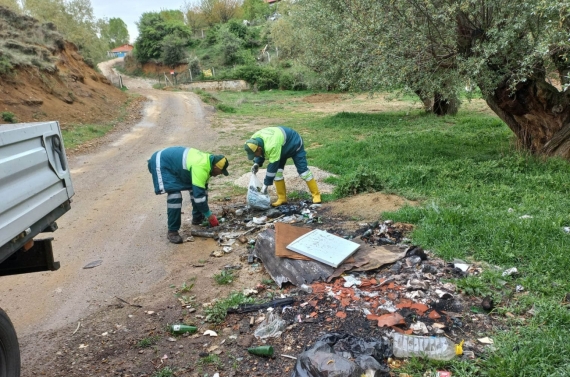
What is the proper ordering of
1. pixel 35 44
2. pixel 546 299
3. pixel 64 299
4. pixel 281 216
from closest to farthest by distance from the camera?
pixel 546 299, pixel 64 299, pixel 281 216, pixel 35 44

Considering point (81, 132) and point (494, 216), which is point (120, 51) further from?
point (494, 216)

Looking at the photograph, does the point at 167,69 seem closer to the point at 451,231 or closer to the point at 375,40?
the point at 375,40

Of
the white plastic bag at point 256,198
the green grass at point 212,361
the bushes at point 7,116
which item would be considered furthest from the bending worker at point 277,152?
the bushes at point 7,116

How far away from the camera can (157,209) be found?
25.2 ft

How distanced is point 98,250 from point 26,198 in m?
3.46

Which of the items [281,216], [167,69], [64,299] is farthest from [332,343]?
[167,69]

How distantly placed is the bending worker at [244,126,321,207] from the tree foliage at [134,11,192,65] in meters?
47.4

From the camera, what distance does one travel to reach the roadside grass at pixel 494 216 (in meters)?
3.06

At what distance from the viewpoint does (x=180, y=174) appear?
6145 mm

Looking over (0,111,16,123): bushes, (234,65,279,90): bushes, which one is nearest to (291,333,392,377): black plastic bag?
(0,111,16,123): bushes

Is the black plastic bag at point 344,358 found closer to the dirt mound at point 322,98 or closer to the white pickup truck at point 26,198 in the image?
the white pickup truck at point 26,198

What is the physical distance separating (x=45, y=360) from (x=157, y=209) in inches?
165

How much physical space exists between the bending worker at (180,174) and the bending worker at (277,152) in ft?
2.77

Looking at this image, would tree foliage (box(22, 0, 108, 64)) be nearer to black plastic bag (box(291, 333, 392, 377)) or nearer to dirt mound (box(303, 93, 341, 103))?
dirt mound (box(303, 93, 341, 103))
